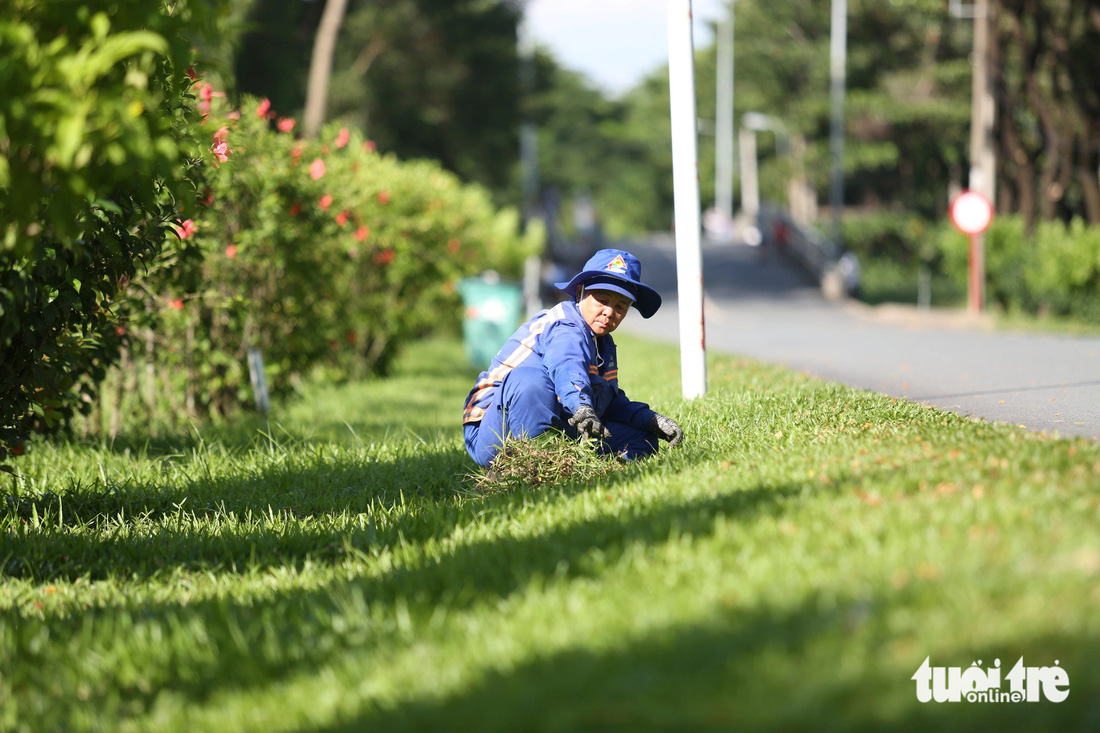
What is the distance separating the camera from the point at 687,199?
24.4 feet

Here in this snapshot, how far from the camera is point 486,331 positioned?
1511cm

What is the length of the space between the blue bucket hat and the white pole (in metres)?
1.67

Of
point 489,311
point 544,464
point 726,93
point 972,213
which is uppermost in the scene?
point 726,93

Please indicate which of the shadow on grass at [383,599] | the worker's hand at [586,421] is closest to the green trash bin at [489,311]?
the worker's hand at [586,421]

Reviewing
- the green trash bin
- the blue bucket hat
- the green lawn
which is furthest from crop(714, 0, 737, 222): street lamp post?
the green lawn

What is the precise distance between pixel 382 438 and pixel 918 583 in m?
5.42

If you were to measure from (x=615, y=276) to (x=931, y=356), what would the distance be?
24.9ft

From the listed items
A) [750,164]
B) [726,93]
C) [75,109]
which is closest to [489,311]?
[75,109]

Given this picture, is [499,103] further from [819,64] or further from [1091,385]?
[1091,385]

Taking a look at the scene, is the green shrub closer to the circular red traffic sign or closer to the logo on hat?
the logo on hat

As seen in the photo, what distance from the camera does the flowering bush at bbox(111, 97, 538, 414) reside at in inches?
322

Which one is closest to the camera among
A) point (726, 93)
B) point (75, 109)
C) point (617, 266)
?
point (75, 109)

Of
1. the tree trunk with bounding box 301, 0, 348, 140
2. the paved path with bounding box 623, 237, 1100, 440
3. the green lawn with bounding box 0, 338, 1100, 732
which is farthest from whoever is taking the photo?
the tree trunk with bounding box 301, 0, 348, 140

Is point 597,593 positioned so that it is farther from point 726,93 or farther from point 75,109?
point 726,93
